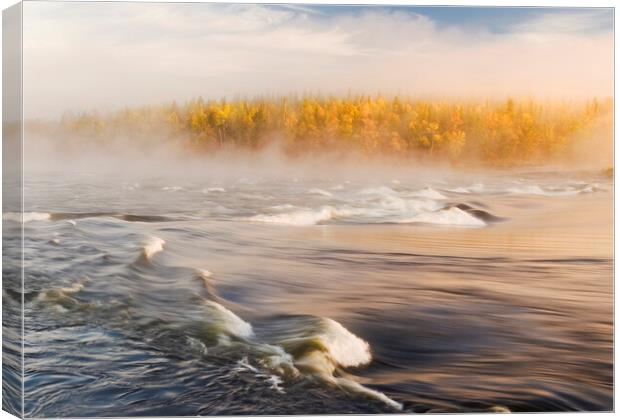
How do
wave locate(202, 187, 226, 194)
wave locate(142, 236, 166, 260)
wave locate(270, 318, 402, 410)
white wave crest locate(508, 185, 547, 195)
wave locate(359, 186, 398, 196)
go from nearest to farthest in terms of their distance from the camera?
1. wave locate(270, 318, 402, 410)
2. wave locate(142, 236, 166, 260)
3. wave locate(202, 187, 226, 194)
4. wave locate(359, 186, 398, 196)
5. white wave crest locate(508, 185, 547, 195)

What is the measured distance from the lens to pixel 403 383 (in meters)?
6.28

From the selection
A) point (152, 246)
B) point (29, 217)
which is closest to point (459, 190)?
point (152, 246)

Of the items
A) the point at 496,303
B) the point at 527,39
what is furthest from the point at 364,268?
the point at 527,39

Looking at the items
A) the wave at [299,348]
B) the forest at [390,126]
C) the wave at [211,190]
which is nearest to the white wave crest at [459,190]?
the forest at [390,126]

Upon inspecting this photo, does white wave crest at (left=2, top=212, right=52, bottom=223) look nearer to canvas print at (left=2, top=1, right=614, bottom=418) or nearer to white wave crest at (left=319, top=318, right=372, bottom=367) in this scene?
canvas print at (left=2, top=1, right=614, bottom=418)

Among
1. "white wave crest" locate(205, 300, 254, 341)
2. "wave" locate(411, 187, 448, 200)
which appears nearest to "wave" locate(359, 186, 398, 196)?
"wave" locate(411, 187, 448, 200)

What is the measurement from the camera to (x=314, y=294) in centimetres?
643

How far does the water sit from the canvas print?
1 cm

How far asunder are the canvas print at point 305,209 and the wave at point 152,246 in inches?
1.6

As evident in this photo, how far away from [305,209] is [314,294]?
20.3 inches

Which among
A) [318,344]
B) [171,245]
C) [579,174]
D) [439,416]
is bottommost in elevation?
[439,416]

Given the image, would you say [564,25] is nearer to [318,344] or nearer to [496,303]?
[496,303]

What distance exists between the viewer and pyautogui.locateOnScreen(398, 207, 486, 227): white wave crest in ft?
22.0

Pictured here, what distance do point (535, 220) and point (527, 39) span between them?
43.1 inches
